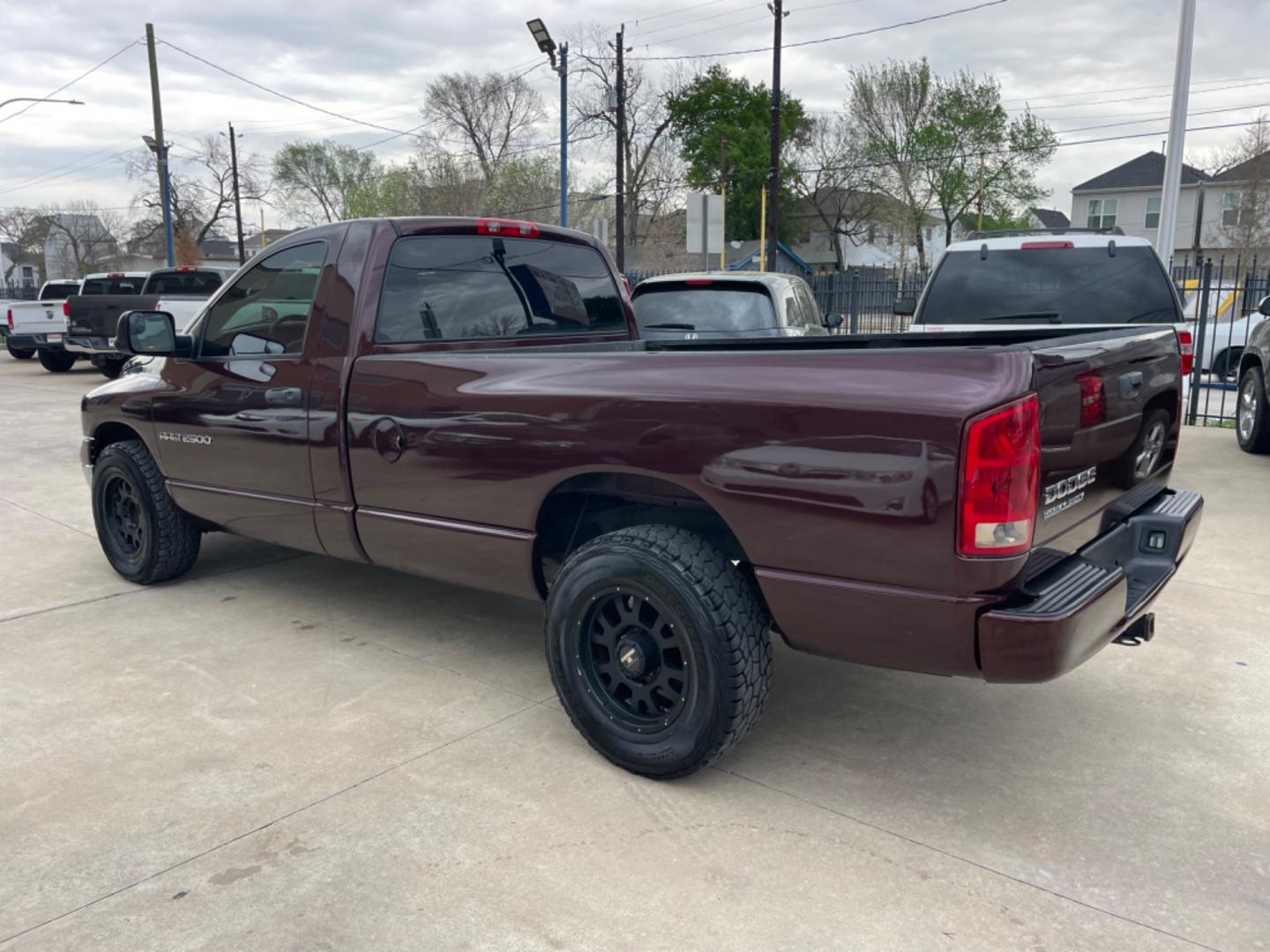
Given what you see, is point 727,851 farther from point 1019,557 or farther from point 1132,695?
point 1132,695

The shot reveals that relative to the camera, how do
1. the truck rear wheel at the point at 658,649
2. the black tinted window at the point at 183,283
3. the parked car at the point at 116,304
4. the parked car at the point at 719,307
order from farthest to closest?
the black tinted window at the point at 183,283, the parked car at the point at 116,304, the parked car at the point at 719,307, the truck rear wheel at the point at 658,649

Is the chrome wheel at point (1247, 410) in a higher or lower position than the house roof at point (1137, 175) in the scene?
lower

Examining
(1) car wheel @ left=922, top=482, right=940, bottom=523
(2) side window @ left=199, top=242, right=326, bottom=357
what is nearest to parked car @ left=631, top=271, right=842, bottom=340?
(2) side window @ left=199, top=242, right=326, bottom=357

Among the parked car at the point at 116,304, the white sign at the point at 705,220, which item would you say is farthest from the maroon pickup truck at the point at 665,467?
the parked car at the point at 116,304

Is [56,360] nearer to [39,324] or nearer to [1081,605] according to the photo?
[39,324]

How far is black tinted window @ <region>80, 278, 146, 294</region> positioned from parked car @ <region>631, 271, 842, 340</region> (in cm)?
1374

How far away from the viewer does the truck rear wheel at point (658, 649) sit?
2.88 metres

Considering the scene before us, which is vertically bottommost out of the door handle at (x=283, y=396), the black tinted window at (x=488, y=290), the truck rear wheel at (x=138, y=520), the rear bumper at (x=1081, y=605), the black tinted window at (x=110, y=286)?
the truck rear wheel at (x=138, y=520)

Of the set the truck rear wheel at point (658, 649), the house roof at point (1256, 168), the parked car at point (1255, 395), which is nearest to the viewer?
the truck rear wheel at point (658, 649)

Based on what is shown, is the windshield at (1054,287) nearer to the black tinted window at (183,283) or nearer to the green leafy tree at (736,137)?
the black tinted window at (183,283)

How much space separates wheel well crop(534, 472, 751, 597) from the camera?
3131 millimetres

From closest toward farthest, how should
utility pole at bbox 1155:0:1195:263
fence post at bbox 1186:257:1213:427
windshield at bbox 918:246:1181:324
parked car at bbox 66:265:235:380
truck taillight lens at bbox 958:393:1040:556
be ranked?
1. truck taillight lens at bbox 958:393:1040:556
2. windshield at bbox 918:246:1181:324
3. fence post at bbox 1186:257:1213:427
4. utility pole at bbox 1155:0:1195:263
5. parked car at bbox 66:265:235:380

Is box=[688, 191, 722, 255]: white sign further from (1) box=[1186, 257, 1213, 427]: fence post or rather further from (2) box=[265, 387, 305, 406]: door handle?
(2) box=[265, 387, 305, 406]: door handle

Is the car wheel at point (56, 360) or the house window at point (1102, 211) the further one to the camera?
the house window at point (1102, 211)
